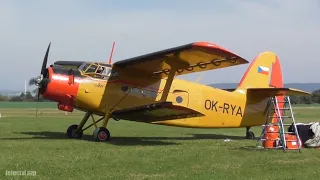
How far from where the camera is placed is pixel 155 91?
592 inches

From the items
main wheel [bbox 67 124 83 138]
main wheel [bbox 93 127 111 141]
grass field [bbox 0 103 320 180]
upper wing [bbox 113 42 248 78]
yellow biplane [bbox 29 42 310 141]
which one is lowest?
main wheel [bbox 67 124 83 138]

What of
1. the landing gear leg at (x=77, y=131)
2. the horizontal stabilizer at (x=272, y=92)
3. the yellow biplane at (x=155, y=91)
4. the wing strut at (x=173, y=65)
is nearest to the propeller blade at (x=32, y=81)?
the yellow biplane at (x=155, y=91)

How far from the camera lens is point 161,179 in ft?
Answer: 24.0

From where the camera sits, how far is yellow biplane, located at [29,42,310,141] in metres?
13.4

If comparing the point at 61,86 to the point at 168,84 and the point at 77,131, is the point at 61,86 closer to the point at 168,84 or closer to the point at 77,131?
the point at 77,131

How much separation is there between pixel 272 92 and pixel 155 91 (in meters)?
3.95

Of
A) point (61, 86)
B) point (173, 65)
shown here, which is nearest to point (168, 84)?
point (173, 65)

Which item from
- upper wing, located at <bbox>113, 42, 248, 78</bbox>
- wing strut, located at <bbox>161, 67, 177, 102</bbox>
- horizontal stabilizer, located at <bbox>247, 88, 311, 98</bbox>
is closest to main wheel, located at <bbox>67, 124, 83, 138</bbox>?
upper wing, located at <bbox>113, 42, 248, 78</bbox>

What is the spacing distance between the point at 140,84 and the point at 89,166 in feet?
21.7

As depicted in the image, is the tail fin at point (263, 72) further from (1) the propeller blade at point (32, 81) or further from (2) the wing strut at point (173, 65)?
(1) the propeller blade at point (32, 81)

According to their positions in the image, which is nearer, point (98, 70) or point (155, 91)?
point (98, 70)

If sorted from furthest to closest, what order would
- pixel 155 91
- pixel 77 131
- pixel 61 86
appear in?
1. pixel 77 131
2. pixel 155 91
3. pixel 61 86

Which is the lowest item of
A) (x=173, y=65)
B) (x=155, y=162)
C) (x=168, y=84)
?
(x=155, y=162)

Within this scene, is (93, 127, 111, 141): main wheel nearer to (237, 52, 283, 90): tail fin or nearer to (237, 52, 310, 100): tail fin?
(237, 52, 310, 100): tail fin
